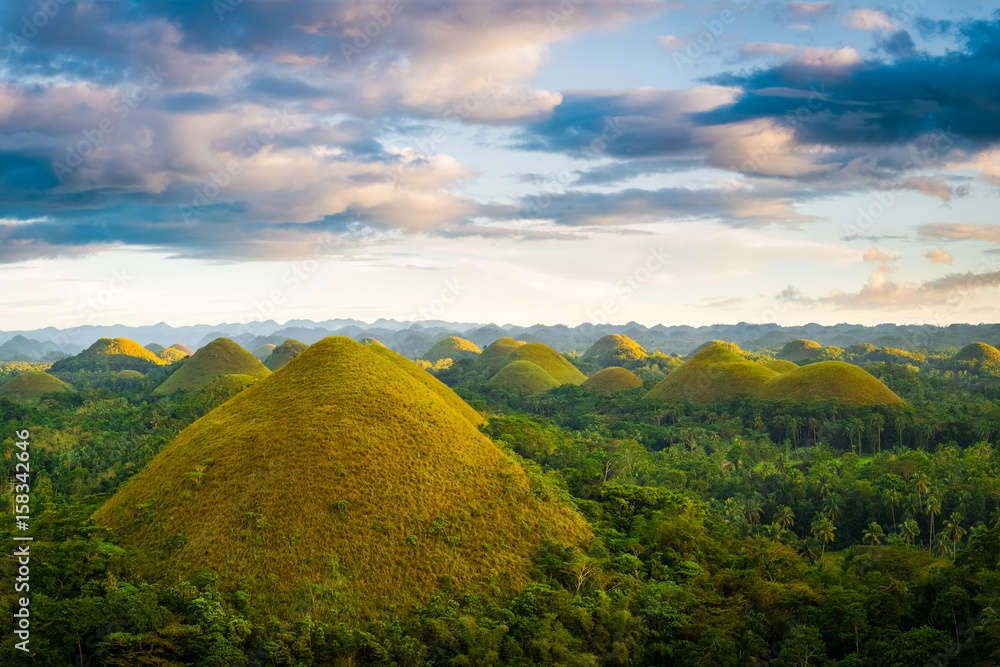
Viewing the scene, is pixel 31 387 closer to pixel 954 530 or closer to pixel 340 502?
pixel 340 502

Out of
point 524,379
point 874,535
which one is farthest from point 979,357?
point 874,535

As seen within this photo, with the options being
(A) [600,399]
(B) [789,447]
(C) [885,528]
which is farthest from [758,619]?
(A) [600,399]

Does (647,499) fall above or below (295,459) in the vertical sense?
below

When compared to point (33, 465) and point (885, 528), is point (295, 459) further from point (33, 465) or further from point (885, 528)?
point (33, 465)

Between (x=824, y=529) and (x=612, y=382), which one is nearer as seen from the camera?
(x=824, y=529)

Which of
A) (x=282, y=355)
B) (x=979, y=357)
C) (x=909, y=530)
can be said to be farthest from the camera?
(x=979, y=357)

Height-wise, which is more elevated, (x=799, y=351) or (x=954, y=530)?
(x=799, y=351)

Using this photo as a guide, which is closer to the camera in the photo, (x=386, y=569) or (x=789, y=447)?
(x=386, y=569)
